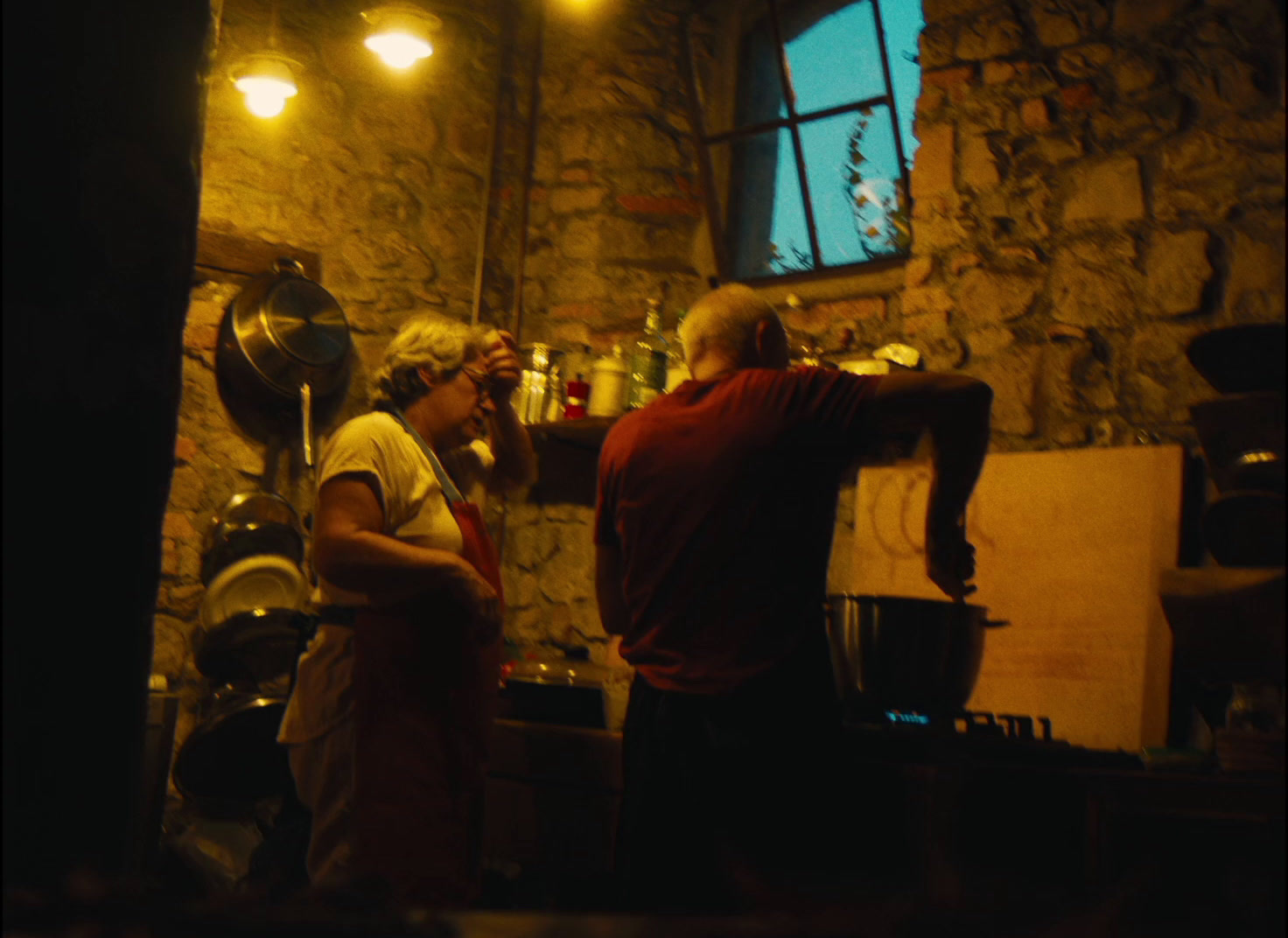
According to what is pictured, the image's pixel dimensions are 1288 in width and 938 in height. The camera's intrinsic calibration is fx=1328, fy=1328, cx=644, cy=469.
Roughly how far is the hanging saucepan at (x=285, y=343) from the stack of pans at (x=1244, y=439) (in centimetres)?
255

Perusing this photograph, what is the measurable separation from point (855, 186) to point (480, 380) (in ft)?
6.20

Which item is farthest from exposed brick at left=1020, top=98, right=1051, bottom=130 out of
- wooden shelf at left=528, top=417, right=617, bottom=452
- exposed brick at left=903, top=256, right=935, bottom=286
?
wooden shelf at left=528, top=417, right=617, bottom=452

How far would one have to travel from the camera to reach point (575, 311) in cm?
443

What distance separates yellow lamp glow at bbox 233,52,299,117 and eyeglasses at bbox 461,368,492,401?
176 centimetres

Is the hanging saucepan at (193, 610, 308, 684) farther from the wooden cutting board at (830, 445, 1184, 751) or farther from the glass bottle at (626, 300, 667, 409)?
the wooden cutting board at (830, 445, 1184, 751)

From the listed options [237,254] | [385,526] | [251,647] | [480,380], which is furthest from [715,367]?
[237,254]

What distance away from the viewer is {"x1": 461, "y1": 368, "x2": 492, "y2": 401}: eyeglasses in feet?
8.41

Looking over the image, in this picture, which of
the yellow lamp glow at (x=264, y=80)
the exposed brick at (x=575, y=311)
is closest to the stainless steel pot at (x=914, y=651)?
the exposed brick at (x=575, y=311)

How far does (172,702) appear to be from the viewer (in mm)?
3322

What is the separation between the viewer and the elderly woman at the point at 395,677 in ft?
7.34

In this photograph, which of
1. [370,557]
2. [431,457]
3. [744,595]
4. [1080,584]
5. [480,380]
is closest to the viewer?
[744,595]

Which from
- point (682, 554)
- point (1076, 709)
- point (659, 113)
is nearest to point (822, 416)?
point (682, 554)

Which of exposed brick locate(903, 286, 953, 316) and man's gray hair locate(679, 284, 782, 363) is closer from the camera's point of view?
man's gray hair locate(679, 284, 782, 363)

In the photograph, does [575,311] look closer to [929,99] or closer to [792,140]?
[792,140]
